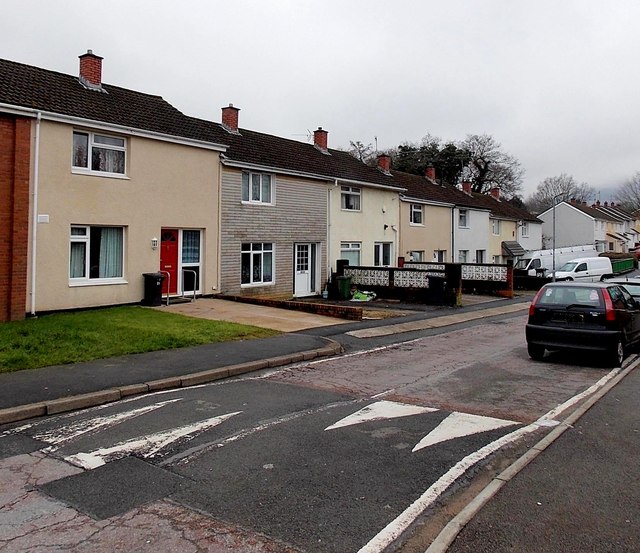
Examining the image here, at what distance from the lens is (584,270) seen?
37.6 m

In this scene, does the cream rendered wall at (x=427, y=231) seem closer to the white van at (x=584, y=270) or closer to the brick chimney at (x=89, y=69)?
the white van at (x=584, y=270)

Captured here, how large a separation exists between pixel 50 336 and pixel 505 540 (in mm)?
9890

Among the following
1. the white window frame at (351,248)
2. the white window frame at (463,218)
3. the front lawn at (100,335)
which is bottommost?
the front lawn at (100,335)

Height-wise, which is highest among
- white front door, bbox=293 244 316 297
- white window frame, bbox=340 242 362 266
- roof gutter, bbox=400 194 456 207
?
roof gutter, bbox=400 194 456 207

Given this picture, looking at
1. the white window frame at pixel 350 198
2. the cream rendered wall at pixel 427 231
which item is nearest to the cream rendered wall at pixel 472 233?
the cream rendered wall at pixel 427 231

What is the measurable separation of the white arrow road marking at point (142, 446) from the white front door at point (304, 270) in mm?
17694

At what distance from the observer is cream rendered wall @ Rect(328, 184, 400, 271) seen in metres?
26.4

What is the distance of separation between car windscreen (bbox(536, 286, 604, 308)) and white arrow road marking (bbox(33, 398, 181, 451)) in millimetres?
7581

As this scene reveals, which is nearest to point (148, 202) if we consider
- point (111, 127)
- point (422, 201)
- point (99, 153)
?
point (99, 153)

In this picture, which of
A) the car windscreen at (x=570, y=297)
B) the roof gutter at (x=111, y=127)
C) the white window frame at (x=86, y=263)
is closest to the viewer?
the car windscreen at (x=570, y=297)

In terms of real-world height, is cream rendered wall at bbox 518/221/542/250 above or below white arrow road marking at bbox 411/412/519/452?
above

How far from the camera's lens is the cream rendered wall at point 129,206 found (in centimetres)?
1518

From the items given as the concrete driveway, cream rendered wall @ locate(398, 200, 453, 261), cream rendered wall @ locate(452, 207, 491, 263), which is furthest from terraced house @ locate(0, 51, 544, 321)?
cream rendered wall @ locate(452, 207, 491, 263)

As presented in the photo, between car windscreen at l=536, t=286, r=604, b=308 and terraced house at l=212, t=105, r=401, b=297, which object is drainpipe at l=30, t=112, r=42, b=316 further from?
car windscreen at l=536, t=286, r=604, b=308
